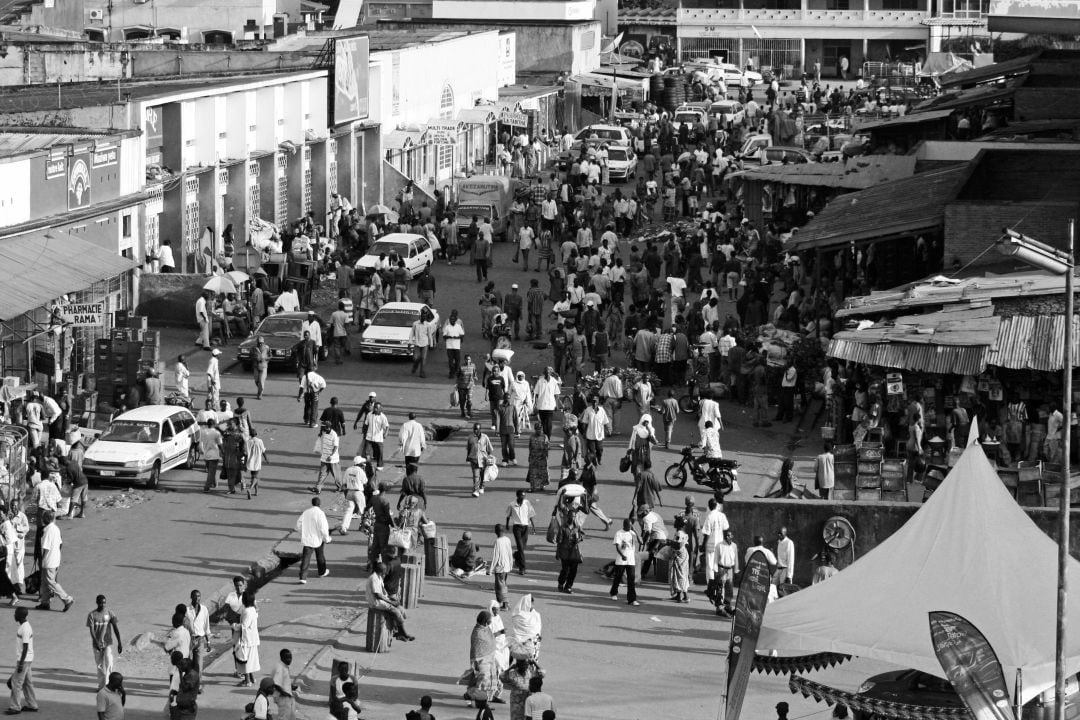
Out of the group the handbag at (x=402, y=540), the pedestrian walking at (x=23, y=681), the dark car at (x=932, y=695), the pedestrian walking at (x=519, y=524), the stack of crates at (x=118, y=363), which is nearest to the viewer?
the dark car at (x=932, y=695)

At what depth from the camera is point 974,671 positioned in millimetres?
17203

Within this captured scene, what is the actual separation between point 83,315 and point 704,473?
404 inches

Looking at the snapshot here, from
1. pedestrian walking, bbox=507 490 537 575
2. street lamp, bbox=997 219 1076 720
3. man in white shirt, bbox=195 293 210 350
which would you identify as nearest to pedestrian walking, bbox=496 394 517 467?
pedestrian walking, bbox=507 490 537 575

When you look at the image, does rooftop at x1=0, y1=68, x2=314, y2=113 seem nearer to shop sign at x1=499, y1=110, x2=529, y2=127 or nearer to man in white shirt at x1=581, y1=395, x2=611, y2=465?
shop sign at x1=499, y1=110, x2=529, y2=127

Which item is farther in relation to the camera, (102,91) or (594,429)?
(102,91)

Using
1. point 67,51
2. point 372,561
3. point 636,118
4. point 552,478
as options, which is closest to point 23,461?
point 372,561

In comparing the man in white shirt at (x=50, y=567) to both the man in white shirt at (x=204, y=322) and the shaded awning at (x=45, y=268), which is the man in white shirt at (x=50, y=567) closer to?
the shaded awning at (x=45, y=268)

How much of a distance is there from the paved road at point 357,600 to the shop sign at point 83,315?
9.74 feet

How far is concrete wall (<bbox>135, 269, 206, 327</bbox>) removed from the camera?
3969cm

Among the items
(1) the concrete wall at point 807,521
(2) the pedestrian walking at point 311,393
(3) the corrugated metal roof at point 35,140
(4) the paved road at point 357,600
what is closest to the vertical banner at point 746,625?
(4) the paved road at point 357,600

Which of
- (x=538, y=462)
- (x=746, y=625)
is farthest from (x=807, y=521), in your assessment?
(x=746, y=625)

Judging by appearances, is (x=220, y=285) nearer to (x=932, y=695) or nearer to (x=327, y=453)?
(x=327, y=453)

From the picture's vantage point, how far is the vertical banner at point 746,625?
61.4 feet

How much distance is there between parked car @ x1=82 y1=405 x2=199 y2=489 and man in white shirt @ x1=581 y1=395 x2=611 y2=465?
227 inches
